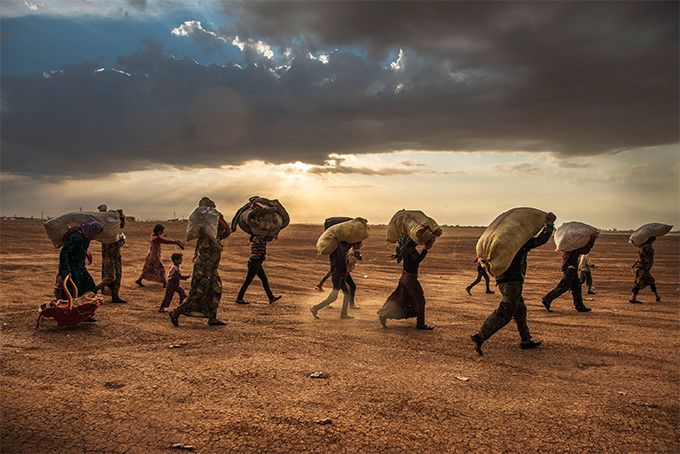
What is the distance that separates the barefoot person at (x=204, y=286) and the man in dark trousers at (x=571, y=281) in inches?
325

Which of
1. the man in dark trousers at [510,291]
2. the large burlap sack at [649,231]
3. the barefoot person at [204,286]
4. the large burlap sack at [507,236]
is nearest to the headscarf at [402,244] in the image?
the large burlap sack at [507,236]

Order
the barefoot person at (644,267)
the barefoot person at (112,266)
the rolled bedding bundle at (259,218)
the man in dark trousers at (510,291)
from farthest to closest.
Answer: the barefoot person at (644,267) → the rolled bedding bundle at (259,218) → the barefoot person at (112,266) → the man in dark trousers at (510,291)

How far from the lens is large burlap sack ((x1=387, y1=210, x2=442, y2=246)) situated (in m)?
7.50

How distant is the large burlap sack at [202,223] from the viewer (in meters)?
7.61

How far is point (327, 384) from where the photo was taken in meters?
5.31

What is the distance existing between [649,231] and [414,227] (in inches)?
352

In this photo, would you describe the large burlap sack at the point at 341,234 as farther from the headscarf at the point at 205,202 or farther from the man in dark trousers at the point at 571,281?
the man in dark trousers at the point at 571,281

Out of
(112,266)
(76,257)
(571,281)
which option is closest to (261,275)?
(112,266)

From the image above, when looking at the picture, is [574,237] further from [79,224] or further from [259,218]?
[79,224]

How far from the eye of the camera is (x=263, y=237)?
395 inches

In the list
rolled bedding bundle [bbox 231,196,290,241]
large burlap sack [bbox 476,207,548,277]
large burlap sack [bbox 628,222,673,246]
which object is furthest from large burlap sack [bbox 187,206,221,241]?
large burlap sack [bbox 628,222,673,246]

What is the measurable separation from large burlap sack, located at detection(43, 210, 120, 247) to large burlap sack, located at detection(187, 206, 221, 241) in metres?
1.99

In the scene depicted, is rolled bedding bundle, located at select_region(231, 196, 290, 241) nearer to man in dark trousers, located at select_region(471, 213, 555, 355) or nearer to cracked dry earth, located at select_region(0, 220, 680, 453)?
cracked dry earth, located at select_region(0, 220, 680, 453)

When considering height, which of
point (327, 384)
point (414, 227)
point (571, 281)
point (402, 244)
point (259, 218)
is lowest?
point (327, 384)
